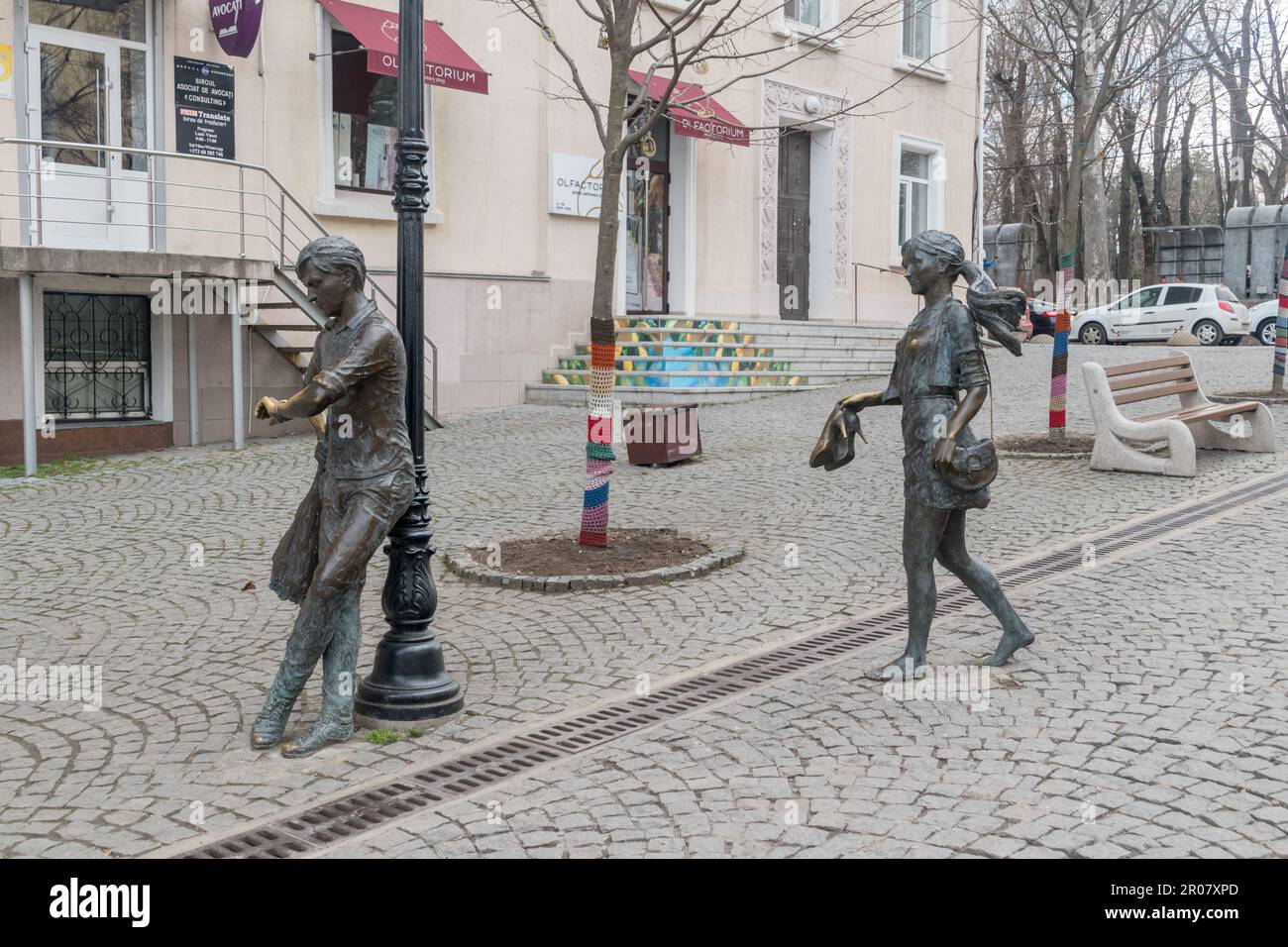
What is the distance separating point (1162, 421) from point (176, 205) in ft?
32.8

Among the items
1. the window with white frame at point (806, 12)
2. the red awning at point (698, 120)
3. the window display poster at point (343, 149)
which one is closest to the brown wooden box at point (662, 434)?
the window display poster at point (343, 149)

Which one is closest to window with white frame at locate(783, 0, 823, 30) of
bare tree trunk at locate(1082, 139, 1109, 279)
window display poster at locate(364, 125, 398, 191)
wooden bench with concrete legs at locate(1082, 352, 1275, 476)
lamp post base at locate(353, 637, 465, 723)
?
window display poster at locate(364, 125, 398, 191)

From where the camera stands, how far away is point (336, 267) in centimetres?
511

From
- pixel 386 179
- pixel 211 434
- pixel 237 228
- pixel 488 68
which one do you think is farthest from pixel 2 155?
pixel 488 68

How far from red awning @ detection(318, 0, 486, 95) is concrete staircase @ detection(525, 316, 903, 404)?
3878mm

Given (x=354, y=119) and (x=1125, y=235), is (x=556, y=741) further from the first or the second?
(x=1125, y=235)

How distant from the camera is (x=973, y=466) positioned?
562 centimetres

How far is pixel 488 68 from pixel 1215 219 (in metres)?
45.2

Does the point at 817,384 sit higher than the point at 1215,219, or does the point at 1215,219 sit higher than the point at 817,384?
the point at 1215,219

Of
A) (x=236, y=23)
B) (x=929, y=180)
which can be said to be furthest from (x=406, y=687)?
(x=929, y=180)

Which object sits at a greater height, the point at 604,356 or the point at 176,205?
the point at 176,205

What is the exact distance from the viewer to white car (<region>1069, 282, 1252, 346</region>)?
95.7 feet

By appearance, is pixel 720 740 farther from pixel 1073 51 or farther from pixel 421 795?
pixel 1073 51

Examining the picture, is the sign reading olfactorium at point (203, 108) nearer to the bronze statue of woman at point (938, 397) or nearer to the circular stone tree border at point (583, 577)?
the circular stone tree border at point (583, 577)
